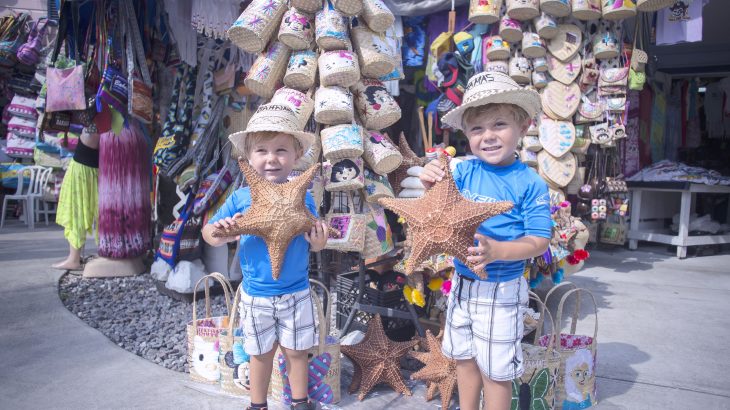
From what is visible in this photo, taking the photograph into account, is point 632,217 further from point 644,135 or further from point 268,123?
point 268,123

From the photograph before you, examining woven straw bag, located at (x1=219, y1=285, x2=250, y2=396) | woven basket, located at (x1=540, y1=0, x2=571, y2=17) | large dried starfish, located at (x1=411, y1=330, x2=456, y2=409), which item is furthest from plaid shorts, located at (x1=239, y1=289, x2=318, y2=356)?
woven basket, located at (x1=540, y1=0, x2=571, y2=17)

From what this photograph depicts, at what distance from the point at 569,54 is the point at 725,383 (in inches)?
139

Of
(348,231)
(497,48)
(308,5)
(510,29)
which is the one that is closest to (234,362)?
(348,231)

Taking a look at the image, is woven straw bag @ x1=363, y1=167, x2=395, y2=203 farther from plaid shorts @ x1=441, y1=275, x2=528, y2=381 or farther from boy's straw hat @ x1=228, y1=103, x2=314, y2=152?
plaid shorts @ x1=441, y1=275, x2=528, y2=381

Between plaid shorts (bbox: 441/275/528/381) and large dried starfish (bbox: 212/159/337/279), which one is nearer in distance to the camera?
plaid shorts (bbox: 441/275/528/381)

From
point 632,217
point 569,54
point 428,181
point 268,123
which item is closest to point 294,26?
point 268,123

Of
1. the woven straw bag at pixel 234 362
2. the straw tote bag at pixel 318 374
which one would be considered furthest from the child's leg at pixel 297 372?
the woven straw bag at pixel 234 362

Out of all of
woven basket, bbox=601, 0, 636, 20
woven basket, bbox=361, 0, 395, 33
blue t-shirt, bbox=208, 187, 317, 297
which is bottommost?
blue t-shirt, bbox=208, 187, 317, 297

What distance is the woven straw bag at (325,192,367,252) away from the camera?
2641 millimetres

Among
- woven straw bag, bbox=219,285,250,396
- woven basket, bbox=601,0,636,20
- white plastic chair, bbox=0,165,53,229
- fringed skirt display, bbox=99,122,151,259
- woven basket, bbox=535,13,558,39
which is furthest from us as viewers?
white plastic chair, bbox=0,165,53,229

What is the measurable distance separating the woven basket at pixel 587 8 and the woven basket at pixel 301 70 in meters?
3.40

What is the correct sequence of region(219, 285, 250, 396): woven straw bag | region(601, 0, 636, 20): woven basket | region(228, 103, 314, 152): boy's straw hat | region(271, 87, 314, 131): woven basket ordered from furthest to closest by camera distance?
1. region(601, 0, 636, 20): woven basket
2. region(271, 87, 314, 131): woven basket
3. region(219, 285, 250, 396): woven straw bag
4. region(228, 103, 314, 152): boy's straw hat

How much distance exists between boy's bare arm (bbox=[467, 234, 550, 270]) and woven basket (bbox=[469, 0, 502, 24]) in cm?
395

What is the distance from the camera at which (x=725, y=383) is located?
2.66 metres
